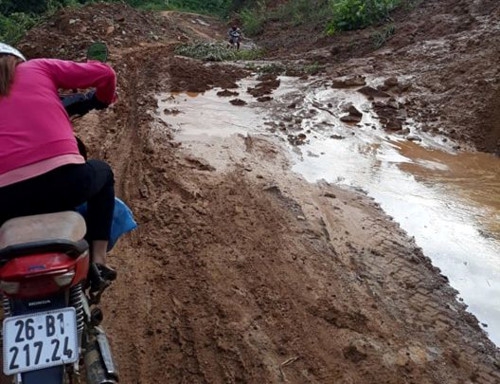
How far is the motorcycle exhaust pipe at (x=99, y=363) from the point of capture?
2.60m

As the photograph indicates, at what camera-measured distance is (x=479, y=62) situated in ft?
31.3

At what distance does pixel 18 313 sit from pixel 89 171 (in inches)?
28.5

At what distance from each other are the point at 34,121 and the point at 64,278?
729 mm

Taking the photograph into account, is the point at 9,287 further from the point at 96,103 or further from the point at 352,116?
the point at 352,116

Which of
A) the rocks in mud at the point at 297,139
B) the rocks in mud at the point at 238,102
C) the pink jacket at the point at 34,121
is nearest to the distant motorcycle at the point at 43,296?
the pink jacket at the point at 34,121

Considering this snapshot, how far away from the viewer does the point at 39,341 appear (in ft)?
7.73

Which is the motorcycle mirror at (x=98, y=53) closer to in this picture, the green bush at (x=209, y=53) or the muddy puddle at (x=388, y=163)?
the muddy puddle at (x=388, y=163)

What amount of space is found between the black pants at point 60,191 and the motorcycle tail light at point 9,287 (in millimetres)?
382

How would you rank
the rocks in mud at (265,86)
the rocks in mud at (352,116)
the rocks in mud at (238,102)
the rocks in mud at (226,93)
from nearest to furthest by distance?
the rocks in mud at (352,116) < the rocks in mud at (238,102) < the rocks in mud at (226,93) < the rocks in mud at (265,86)

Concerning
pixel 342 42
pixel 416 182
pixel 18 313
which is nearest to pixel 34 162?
pixel 18 313

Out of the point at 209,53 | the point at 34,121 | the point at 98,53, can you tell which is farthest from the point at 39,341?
the point at 209,53

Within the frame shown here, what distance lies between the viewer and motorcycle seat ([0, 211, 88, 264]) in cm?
234

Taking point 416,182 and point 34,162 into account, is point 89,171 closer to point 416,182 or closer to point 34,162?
point 34,162

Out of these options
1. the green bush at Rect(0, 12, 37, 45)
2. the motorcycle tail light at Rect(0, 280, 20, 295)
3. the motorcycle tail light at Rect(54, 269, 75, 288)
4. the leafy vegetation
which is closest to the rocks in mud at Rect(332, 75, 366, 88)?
the leafy vegetation
